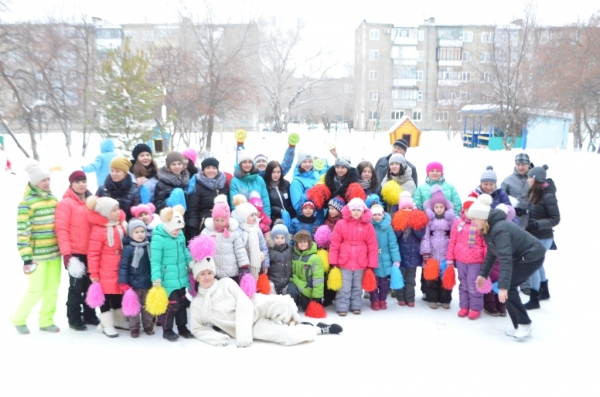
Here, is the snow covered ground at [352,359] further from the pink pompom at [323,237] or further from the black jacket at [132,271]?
the pink pompom at [323,237]

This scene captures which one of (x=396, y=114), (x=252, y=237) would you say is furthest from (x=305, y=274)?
(x=396, y=114)

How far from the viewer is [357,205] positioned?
17.0ft

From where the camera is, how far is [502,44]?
24.6 meters

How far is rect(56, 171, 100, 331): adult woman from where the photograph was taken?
14.9 feet

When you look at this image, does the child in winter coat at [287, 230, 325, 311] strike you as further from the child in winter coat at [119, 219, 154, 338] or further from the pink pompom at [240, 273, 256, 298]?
the child in winter coat at [119, 219, 154, 338]

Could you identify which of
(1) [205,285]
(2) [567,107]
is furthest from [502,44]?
(1) [205,285]

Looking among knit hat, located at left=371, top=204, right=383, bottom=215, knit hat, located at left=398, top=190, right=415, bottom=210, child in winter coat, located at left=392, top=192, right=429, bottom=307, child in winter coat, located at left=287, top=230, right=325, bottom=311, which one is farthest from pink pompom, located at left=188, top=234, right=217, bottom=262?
knit hat, located at left=398, top=190, right=415, bottom=210

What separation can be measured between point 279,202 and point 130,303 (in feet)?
7.43

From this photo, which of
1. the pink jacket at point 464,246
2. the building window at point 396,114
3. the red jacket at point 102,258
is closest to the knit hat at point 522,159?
the pink jacket at point 464,246

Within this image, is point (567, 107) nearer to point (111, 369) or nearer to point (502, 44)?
point (502, 44)

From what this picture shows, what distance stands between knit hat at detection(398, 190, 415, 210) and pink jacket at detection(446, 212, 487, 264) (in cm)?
55

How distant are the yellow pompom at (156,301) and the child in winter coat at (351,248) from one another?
72.6 inches

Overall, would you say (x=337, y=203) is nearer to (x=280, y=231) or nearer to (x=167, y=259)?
(x=280, y=231)

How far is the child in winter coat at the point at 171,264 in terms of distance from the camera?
446 cm
